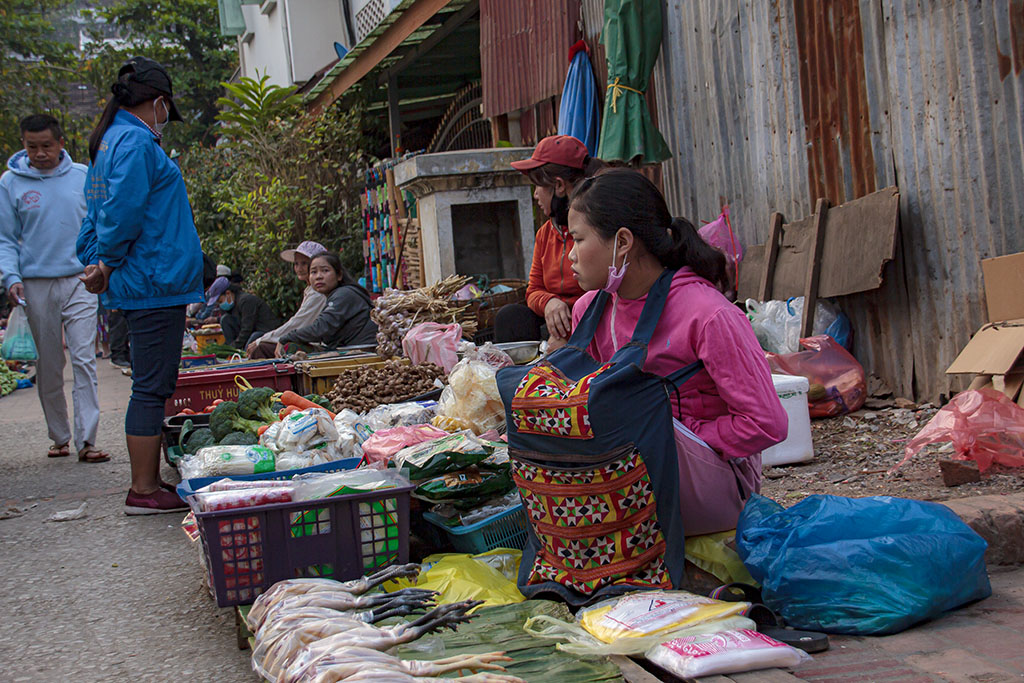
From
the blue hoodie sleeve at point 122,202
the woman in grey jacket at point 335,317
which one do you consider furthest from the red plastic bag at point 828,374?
the woman in grey jacket at point 335,317

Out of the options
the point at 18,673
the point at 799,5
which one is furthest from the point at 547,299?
the point at 18,673

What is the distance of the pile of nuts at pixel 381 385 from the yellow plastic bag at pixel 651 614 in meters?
3.60

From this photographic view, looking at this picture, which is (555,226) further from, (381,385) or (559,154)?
(381,385)

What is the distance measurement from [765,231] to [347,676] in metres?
5.06

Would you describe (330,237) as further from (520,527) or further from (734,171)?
(520,527)

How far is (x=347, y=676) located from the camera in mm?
2338

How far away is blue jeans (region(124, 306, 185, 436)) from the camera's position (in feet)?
16.1

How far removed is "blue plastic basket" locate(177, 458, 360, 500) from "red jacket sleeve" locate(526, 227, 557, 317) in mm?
1348

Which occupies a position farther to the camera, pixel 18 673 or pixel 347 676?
pixel 18 673

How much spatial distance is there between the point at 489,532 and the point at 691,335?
1.14 meters

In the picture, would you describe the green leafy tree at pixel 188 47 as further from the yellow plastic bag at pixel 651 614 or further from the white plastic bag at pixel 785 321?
the yellow plastic bag at pixel 651 614

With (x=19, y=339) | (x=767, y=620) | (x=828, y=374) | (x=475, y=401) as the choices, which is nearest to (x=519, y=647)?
(x=767, y=620)

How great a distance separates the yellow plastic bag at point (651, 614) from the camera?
251cm

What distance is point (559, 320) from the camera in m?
4.54
